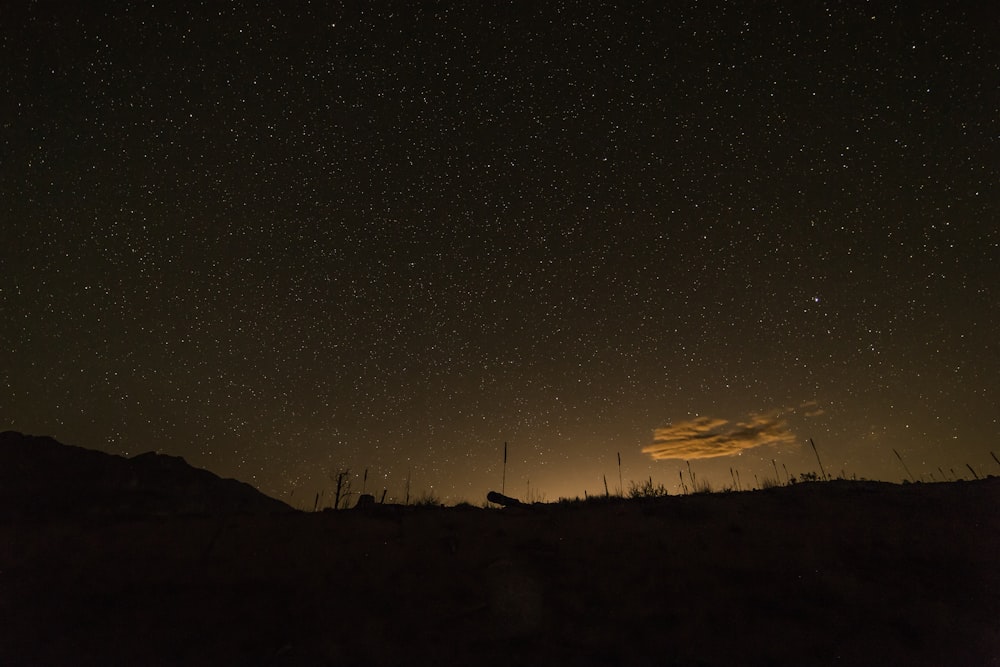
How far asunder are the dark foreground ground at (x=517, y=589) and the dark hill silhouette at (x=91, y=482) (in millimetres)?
37231

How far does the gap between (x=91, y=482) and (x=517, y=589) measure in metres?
77.3

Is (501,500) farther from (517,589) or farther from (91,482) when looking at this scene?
(91,482)

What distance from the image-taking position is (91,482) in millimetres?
66062

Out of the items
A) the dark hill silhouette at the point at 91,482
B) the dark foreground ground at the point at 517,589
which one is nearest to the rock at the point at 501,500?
the dark foreground ground at the point at 517,589

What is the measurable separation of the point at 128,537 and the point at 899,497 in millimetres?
28356

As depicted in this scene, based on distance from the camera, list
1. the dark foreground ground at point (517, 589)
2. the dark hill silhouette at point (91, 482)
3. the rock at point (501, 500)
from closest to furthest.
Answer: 1. the dark foreground ground at point (517, 589)
2. the rock at point (501, 500)
3. the dark hill silhouette at point (91, 482)

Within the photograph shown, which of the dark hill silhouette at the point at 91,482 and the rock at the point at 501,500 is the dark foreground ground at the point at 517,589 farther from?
the dark hill silhouette at the point at 91,482

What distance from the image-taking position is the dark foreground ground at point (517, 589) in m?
10.5

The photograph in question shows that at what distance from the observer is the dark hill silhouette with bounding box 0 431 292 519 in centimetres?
5408

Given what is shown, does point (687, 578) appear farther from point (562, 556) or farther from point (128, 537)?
point (128, 537)

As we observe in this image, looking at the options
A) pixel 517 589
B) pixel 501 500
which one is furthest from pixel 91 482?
pixel 517 589

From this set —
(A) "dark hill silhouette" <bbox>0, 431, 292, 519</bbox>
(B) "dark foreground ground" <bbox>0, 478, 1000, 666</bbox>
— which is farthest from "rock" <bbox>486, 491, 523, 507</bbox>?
(A) "dark hill silhouette" <bbox>0, 431, 292, 519</bbox>

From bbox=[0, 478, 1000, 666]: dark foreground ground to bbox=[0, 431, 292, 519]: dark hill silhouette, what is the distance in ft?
122

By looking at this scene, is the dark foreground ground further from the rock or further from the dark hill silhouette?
the dark hill silhouette
